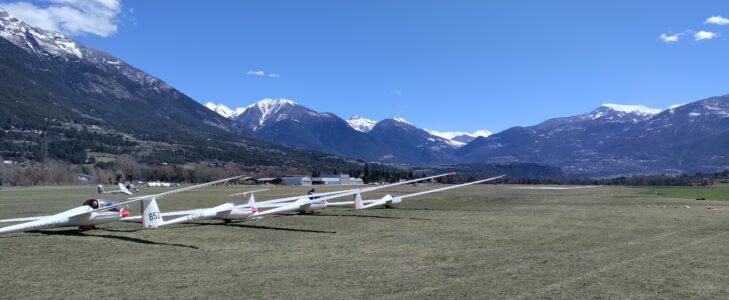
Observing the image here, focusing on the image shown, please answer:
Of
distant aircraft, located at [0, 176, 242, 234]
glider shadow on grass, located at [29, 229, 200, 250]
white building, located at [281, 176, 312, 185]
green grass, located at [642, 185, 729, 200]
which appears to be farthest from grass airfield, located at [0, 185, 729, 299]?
white building, located at [281, 176, 312, 185]

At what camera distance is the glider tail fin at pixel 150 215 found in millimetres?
18891

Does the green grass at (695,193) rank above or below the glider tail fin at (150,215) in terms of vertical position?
below

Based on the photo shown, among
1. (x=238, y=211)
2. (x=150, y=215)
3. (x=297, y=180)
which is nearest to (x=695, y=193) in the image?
(x=238, y=211)

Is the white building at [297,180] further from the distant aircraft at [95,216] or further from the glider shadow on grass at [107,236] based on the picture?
the glider shadow on grass at [107,236]

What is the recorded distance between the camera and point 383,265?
1241 centimetres

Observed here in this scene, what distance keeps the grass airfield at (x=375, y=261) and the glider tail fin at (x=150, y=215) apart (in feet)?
1.75

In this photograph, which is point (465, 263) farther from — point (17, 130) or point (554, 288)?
point (17, 130)

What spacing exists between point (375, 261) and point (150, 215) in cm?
981

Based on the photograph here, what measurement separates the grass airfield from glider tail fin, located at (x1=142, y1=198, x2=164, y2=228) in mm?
533

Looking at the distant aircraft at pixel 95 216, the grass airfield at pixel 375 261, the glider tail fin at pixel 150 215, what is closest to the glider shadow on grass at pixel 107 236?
the grass airfield at pixel 375 261

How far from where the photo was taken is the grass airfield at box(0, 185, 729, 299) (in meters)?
9.84

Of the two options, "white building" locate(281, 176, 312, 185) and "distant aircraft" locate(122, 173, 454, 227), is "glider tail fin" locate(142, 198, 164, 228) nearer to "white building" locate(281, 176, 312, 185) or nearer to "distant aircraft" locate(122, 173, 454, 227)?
"distant aircraft" locate(122, 173, 454, 227)

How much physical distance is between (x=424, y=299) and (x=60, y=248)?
11.7 meters

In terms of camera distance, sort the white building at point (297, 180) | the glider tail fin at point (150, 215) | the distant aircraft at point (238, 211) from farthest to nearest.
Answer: the white building at point (297, 180) → the distant aircraft at point (238, 211) → the glider tail fin at point (150, 215)
